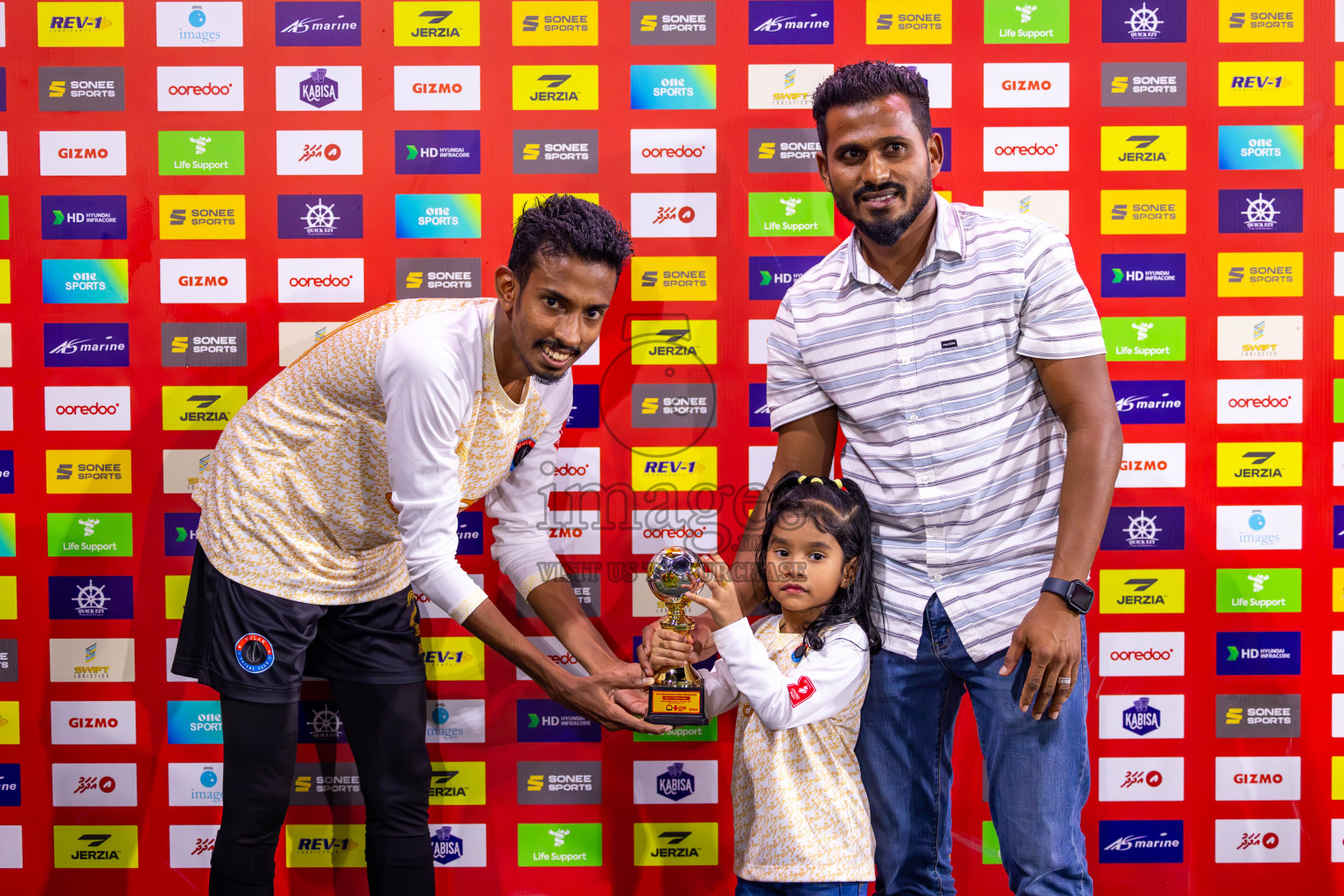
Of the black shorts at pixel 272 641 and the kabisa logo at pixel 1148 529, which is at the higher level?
the kabisa logo at pixel 1148 529

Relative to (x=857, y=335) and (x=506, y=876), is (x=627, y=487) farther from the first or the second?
(x=506, y=876)

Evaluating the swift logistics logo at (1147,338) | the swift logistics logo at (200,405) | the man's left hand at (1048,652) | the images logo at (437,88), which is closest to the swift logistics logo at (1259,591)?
the swift logistics logo at (1147,338)

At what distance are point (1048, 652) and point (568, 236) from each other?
4.71 ft

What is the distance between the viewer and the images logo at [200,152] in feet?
8.50

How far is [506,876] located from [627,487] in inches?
52.6

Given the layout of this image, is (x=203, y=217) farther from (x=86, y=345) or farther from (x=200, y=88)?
(x=86, y=345)

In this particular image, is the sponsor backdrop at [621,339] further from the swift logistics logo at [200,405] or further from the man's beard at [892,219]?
the man's beard at [892,219]

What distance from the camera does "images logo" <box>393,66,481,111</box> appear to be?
2.56 metres

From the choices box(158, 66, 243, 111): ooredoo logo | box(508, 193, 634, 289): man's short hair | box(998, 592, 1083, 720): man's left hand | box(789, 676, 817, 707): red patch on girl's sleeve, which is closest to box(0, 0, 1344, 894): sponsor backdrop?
box(158, 66, 243, 111): ooredoo logo

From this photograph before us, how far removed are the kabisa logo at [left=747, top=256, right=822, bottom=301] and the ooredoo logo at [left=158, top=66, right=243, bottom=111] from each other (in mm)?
1699

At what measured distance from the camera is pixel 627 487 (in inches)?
104

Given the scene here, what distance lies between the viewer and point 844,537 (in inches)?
77.7

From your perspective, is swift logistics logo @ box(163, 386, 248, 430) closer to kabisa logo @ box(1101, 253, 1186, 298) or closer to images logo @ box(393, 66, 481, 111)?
images logo @ box(393, 66, 481, 111)

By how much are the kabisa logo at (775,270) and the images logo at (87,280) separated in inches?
78.3
